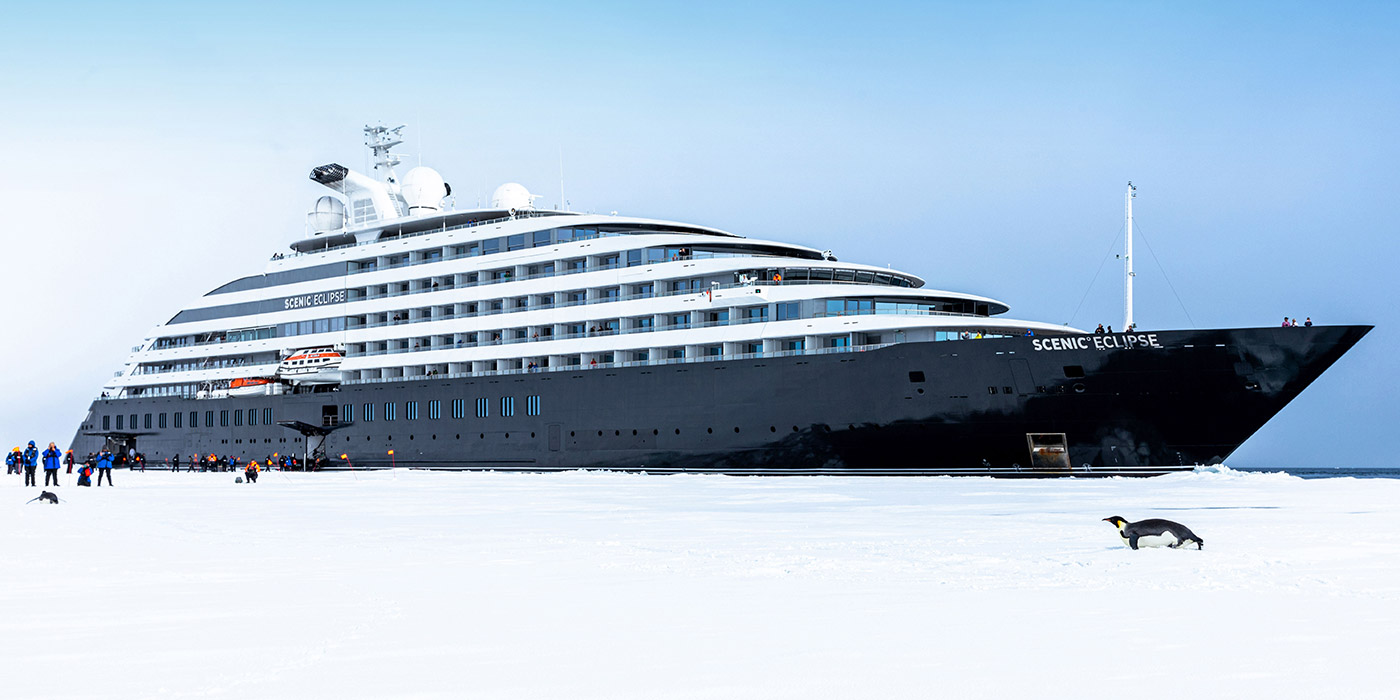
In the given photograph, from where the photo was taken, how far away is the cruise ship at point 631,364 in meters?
36.1

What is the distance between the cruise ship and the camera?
36094 mm

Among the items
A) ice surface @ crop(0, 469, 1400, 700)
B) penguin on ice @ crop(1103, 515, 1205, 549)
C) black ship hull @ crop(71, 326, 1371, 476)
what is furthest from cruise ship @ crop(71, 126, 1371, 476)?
penguin on ice @ crop(1103, 515, 1205, 549)

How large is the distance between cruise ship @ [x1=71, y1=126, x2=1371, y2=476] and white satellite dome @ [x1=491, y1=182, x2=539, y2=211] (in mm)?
113

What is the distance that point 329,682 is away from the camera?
21.1 feet

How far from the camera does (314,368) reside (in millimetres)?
56812

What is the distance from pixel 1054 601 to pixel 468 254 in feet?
155

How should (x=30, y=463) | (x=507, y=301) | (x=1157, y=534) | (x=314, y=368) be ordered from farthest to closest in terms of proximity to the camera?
(x=314, y=368) < (x=507, y=301) < (x=30, y=463) < (x=1157, y=534)

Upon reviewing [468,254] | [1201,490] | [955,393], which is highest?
[468,254]

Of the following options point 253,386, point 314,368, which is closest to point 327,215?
point 314,368

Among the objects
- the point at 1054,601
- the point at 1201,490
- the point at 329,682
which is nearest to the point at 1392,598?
the point at 1054,601

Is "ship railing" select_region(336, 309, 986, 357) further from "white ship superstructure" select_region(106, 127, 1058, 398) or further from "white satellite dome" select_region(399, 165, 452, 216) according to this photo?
"white satellite dome" select_region(399, 165, 452, 216)

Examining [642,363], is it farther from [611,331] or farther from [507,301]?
[507,301]

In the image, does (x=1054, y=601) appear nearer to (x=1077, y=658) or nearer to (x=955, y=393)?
(x=1077, y=658)

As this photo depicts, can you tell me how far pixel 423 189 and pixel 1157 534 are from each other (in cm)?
5145
